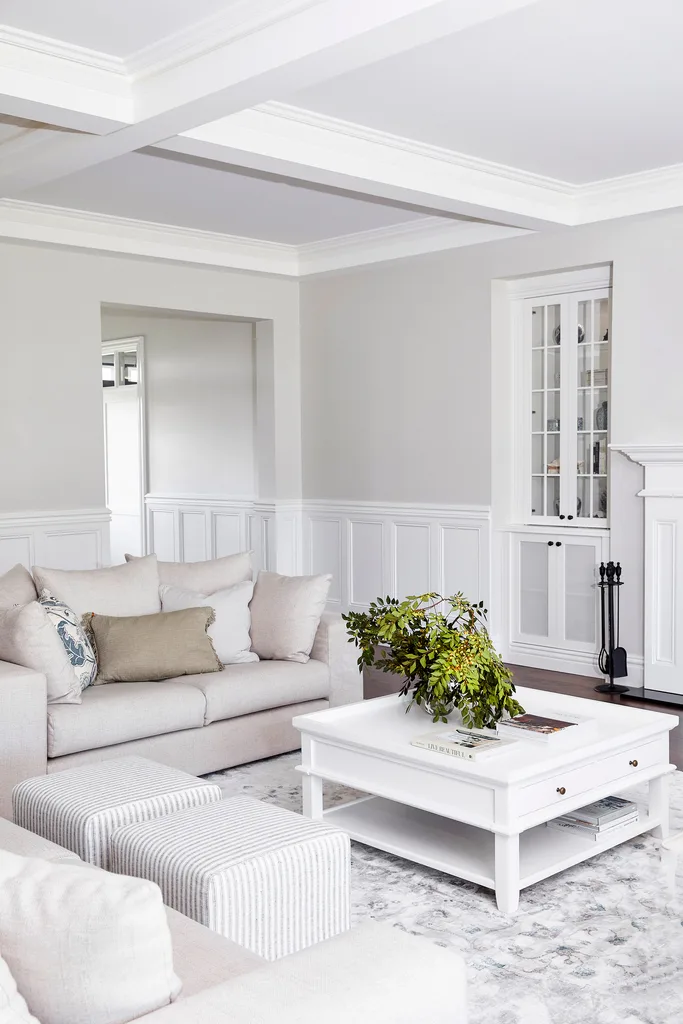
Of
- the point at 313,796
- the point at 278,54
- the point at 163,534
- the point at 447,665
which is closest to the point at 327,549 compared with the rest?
the point at 163,534

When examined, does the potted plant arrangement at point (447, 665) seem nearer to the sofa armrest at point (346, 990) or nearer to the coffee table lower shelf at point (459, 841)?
the coffee table lower shelf at point (459, 841)

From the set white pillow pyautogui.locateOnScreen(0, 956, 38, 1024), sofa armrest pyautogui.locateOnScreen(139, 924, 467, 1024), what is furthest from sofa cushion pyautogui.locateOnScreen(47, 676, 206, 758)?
white pillow pyautogui.locateOnScreen(0, 956, 38, 1024)

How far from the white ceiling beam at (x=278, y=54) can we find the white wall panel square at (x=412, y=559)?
3.51 metres

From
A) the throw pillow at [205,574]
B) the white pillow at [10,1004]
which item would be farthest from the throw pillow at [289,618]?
the white pillow at [10,1004]

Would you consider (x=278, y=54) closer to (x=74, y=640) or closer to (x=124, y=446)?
(x=74, y=640)

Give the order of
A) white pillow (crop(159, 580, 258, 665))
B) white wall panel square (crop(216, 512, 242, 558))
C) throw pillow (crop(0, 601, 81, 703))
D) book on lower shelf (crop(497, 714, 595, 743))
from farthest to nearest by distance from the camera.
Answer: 1. white wall panel square (crop(216, 512, 242, 558))
2. white pillow (crop(159, 580, 258, 665))
3. throw pillow (crop(0, 601, 81, 703))
4. book on lower shelf (crop(497, 714, 595, 743))

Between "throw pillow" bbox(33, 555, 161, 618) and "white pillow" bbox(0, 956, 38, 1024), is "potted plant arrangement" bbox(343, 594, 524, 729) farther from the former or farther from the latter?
"white pillow" bbox(0, 956, 38, 1024)

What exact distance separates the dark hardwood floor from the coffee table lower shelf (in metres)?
1.90

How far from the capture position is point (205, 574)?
4.86 meters

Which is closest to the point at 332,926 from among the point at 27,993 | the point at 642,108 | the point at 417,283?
the point at 27,993

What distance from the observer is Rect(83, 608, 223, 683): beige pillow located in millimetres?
4230

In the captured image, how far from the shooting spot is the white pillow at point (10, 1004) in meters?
1.23

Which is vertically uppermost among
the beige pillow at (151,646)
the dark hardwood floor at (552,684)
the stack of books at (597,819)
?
the beige pillow at (151,646)

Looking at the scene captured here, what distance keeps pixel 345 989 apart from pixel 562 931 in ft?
5.29
